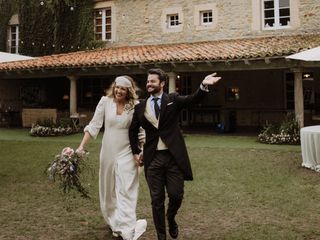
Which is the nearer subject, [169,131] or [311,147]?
[169,131]

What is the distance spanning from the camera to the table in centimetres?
734

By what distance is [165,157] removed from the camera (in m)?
3.80

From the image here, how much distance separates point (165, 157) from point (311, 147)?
458 centimetres

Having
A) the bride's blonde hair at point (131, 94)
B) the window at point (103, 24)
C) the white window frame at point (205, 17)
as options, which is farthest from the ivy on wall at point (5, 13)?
the bride's blonde hair at point (131, 94)

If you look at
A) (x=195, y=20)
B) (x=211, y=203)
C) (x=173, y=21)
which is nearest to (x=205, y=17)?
(x=195, y=20)

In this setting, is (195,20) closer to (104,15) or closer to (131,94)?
(104,15)

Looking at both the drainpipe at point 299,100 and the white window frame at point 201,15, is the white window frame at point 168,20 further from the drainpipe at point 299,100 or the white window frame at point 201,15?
the drainpipe at point 299,100

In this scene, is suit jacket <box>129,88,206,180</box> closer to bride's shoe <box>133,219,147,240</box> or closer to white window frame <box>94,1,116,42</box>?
bride's shoe <box>133,219,147,240</box>

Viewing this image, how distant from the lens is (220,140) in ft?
39.8

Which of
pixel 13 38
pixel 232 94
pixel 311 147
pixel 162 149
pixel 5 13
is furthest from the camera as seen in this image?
pixel 13 38

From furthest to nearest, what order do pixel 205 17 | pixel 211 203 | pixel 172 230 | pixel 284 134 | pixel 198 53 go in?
pixel 205 17 → pixel 198 53 → pixel 284 134 → pixel 211 203 → pixel 172 230

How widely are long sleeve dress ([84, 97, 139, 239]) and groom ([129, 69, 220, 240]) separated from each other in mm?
256

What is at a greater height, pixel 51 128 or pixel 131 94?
pixel 131 94

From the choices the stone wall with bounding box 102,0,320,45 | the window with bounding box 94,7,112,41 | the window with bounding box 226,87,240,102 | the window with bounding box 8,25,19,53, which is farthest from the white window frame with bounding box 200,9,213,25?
the window with bounding box 8,25,19,53
